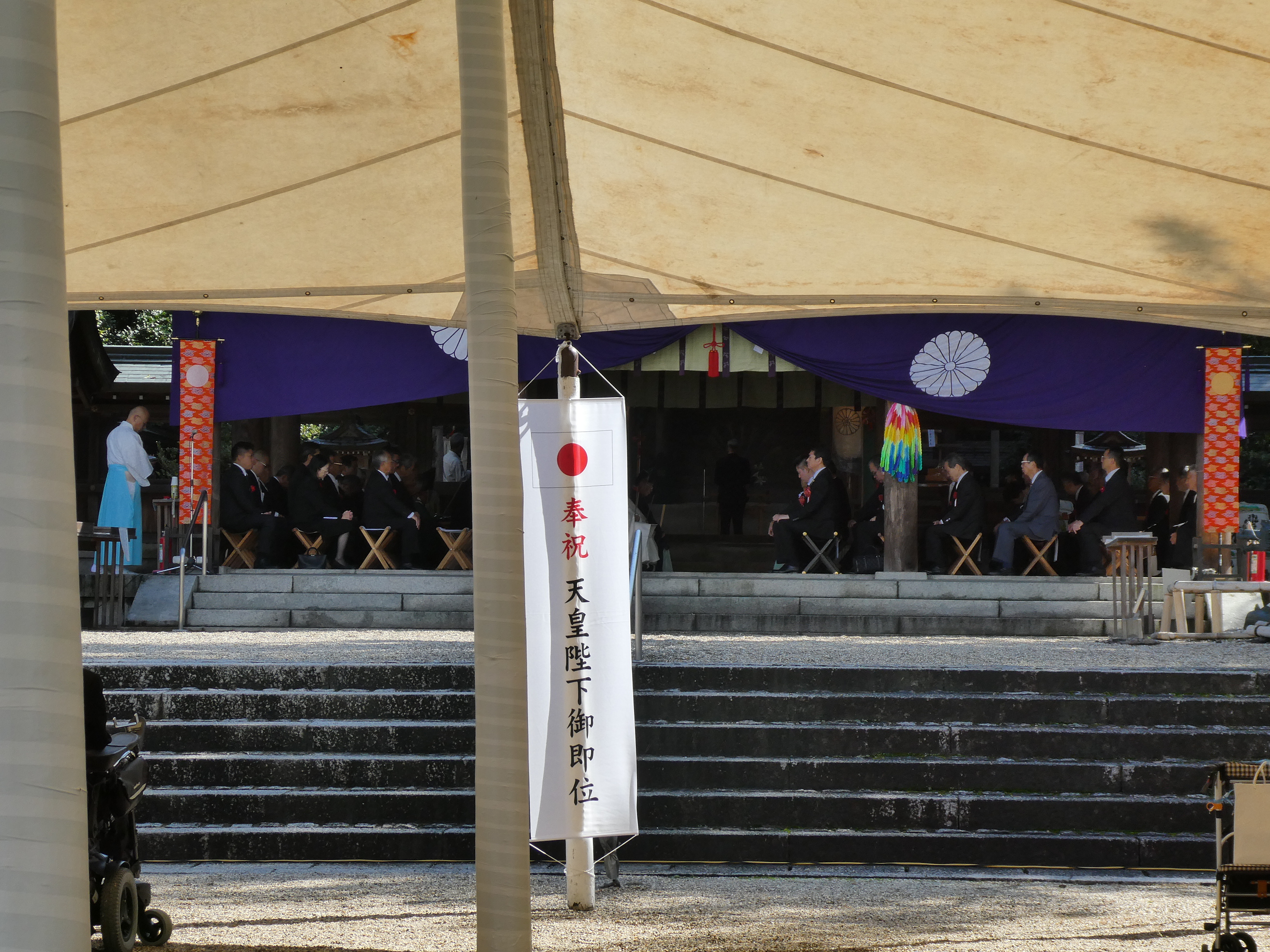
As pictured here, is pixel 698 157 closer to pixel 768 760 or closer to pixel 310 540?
pixel 768 760

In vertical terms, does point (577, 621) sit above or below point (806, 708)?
above

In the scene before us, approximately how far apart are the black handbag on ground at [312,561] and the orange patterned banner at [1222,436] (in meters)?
8.03

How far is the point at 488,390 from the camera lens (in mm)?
3033

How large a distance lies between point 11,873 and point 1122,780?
5.38 metres

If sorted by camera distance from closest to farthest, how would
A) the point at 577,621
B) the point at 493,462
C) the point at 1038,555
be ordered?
the point at 493,462
the point at 577,621
the point at 1038,555

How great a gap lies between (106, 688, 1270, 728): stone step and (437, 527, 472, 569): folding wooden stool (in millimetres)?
4541

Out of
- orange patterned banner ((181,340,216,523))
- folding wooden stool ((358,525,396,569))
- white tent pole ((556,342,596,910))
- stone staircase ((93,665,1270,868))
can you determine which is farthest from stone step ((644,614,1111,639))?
white tent pole ((556,342,596,910))

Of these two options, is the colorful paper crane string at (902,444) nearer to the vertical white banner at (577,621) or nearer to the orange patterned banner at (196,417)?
the orange patterned banner at (196,417)

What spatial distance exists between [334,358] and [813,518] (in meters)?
4.65

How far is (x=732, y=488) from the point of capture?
1465 centimetres

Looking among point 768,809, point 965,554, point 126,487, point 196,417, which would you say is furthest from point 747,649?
point 126,487

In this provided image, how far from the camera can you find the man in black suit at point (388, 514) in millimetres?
Answer: 11148

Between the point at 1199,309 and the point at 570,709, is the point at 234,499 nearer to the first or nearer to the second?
the point at 570,709

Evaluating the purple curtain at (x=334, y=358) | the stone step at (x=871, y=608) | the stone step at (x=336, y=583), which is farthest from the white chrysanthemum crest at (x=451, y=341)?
the stone step at (x=871, y=608)
